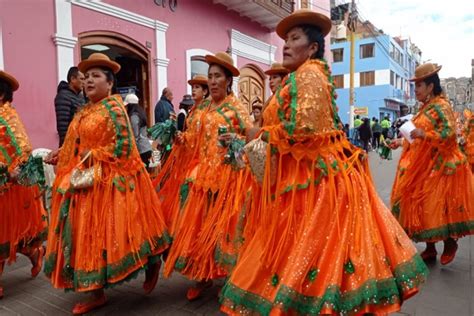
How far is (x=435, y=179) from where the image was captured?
3.80 meters

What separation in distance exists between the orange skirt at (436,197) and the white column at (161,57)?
6040mm

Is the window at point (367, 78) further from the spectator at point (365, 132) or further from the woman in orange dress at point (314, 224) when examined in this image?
the woman in orange dress at point (314, 224)

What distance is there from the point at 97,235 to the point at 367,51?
39112mm

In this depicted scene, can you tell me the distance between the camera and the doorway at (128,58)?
763 centimetres

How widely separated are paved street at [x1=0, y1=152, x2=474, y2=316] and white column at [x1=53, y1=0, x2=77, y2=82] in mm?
3881

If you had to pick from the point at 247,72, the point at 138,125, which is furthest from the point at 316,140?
the point at 247,72

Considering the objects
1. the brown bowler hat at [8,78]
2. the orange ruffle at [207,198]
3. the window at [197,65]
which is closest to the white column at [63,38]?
the brown bowler hat at [8,78]

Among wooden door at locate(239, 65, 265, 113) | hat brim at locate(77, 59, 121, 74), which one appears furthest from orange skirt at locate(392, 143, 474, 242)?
wooden door at locate(239, 65, 265, 113)

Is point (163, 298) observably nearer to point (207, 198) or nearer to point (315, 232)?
point (207, 198)

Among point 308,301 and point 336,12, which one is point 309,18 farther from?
point 336,12

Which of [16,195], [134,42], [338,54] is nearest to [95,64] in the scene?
[16,195]

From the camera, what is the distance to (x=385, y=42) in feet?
123

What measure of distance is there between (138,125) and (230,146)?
253 cm

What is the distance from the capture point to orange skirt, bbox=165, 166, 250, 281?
2951mm
